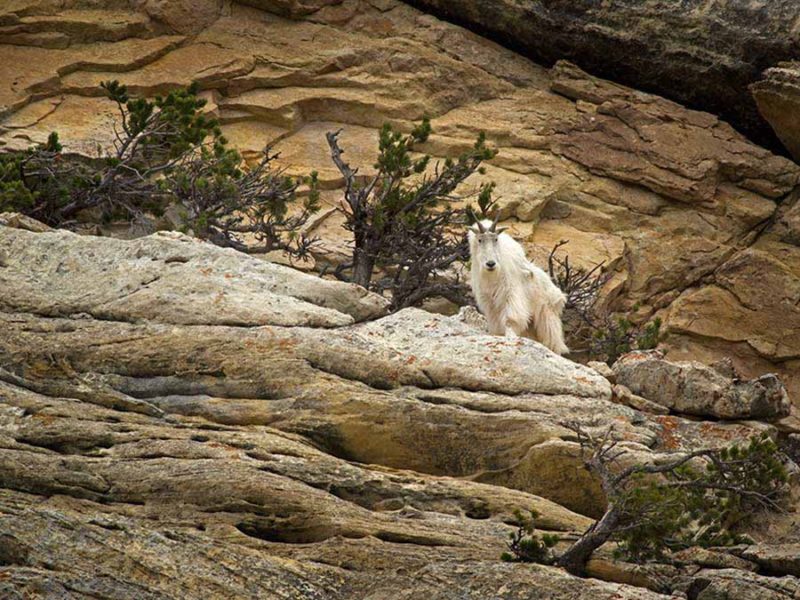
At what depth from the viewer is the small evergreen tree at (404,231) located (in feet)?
56.4

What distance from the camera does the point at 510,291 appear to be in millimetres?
15047

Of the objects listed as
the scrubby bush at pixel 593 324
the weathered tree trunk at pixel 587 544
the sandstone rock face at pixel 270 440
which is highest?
the weathered tree trunk at pixel 587 544

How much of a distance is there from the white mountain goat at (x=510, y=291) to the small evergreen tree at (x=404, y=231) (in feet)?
5.60

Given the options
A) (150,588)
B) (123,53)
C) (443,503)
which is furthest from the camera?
Answer: (123,53)

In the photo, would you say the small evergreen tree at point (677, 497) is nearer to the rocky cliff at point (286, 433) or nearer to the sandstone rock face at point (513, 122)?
the rocky cliff at point (286, 433)

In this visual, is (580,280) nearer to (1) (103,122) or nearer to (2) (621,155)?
(2) (621,155)

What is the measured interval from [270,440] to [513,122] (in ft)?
43.3

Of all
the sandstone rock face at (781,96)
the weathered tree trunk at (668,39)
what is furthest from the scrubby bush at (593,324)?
the weathered tree trunk at (668,39)

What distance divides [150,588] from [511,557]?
225 centimetres

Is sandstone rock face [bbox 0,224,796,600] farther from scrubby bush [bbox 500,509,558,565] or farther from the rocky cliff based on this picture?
scrubby bush [bbox 500,509,558,565]

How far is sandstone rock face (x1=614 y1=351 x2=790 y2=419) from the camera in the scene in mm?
12281

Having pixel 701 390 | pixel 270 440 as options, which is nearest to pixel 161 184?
pixel 270 440

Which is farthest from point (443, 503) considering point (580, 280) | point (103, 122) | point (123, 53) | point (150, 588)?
point (123, 53)

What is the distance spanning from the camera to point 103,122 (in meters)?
21.2
